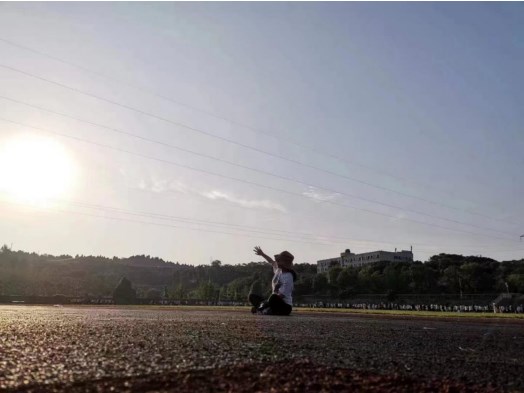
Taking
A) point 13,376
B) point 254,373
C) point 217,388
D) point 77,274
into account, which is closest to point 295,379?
point 254,373

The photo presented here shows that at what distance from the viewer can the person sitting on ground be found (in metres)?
13.4

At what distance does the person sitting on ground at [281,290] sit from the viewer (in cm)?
1341

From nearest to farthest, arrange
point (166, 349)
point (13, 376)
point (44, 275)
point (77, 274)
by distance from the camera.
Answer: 1. point (13, 376)
2. point (166, 349)
3. point (44, 275)
4. point (77, 274)

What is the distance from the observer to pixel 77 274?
593ft

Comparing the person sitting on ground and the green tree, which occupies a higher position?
the person sitting on ground

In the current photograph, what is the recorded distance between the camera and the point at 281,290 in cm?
1373

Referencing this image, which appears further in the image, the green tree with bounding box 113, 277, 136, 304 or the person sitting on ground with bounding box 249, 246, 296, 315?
the green tree with bounding box 113, 277, 136, 304

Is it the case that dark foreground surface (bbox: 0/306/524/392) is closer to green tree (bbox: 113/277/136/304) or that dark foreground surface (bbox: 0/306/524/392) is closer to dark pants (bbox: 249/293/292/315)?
dark pants (bbox: 249/293/292/315)

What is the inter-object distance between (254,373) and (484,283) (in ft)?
412

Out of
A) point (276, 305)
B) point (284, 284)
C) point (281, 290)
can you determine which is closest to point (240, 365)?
point (276, 305)

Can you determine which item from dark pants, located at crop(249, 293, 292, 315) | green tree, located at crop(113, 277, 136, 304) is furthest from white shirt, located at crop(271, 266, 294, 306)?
green tree, located at crop(113, 277, 136, 304)

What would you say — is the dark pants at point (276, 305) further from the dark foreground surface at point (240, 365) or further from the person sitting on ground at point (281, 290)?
the dark foreground surface at point (240, 365)

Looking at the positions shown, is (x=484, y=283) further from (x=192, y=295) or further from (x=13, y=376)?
(x=13, y=376)

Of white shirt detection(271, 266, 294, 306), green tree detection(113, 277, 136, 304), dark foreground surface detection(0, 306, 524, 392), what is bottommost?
green tree detection(113, 277, 136, 304)
